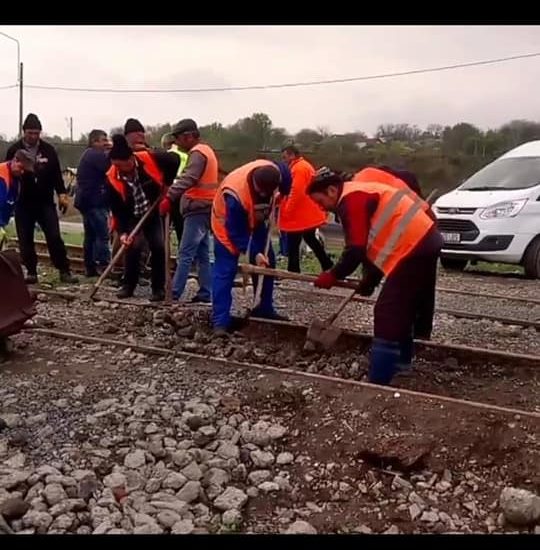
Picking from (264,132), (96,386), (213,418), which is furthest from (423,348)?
(264,132)

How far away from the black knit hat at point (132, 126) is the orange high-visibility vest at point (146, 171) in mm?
632

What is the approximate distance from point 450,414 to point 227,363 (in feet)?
6.22

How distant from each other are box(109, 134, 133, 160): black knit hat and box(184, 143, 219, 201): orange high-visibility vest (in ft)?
2.25

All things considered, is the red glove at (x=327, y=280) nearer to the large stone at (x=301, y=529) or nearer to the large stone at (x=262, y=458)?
the large stone at (x=262, y=458)

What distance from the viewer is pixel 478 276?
1236cm

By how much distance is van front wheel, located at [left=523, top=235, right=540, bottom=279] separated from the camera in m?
11.7

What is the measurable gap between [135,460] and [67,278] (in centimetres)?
572

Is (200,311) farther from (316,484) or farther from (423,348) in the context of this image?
(316,484)

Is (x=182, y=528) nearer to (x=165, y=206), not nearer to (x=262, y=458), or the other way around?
(x=262, y=458)

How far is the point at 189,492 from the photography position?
13.4 feet

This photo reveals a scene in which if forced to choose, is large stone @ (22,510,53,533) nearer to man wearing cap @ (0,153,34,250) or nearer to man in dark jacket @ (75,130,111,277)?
man wearing cap @ (0,153,34,250)

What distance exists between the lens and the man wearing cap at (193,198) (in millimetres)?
8078

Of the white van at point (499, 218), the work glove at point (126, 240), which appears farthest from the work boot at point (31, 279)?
the white van at point (499, 218)

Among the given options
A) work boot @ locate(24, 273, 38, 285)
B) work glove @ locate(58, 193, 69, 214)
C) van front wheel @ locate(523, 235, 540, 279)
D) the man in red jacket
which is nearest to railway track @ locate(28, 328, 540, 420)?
work boot @ locate(24, 273, 38, 285)
